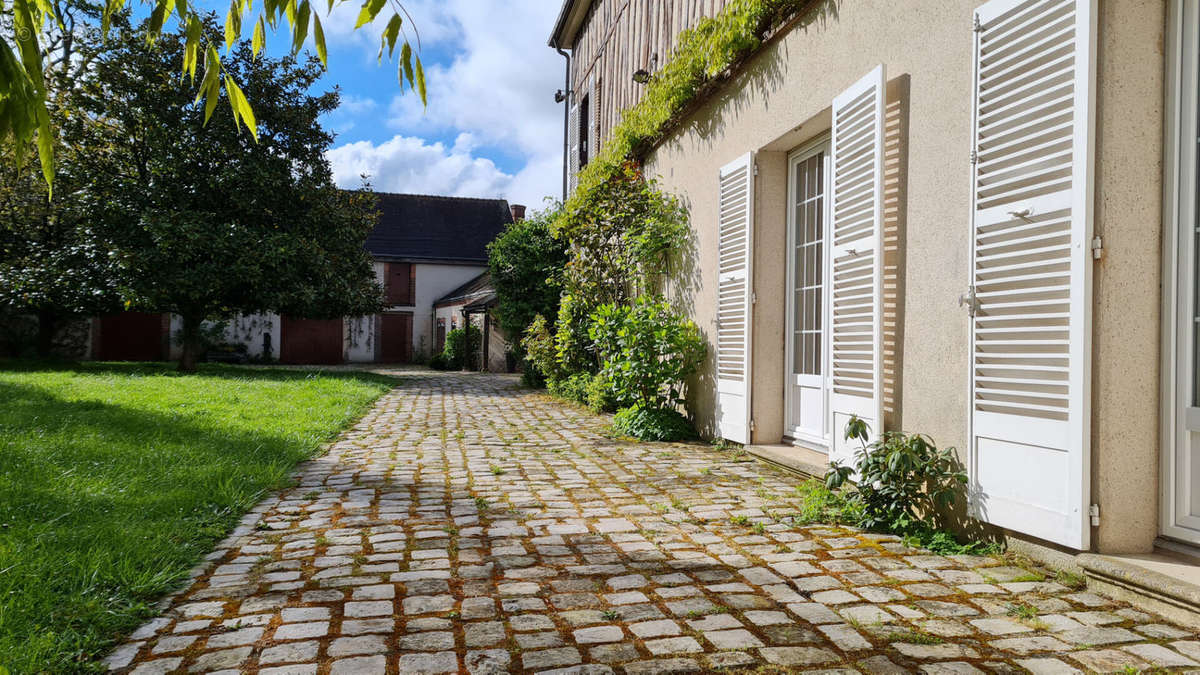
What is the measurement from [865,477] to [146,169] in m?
16.7

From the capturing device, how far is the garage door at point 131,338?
24297 millimetres

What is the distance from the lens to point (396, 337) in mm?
29969

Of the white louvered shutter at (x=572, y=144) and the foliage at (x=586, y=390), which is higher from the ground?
the white louvered shutter at (x=572, y=144)

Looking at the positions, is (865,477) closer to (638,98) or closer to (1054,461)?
(1054,461)

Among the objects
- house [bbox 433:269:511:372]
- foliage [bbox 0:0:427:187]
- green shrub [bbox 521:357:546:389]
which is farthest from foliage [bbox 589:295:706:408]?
house [bbox 433:269:511:372]

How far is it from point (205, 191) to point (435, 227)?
1723cm

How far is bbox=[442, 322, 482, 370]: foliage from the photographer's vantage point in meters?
23.0

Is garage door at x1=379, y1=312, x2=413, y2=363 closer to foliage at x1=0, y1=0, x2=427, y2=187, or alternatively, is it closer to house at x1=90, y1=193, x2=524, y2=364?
house at x1=90, y1=193, x2=524, y2=364

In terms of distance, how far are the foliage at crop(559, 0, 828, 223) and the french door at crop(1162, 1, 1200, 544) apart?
2.48m

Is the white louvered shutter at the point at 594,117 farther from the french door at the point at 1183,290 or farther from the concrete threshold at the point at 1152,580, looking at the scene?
the concrete threshold at the point at 1152,580

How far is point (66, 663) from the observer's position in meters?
2.11

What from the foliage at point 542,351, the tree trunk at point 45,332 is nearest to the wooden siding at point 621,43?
the foliage at point 542,351

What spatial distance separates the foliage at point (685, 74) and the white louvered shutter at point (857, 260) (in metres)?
1.09

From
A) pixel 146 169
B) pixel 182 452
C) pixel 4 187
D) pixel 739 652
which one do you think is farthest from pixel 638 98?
pixel 4 187
